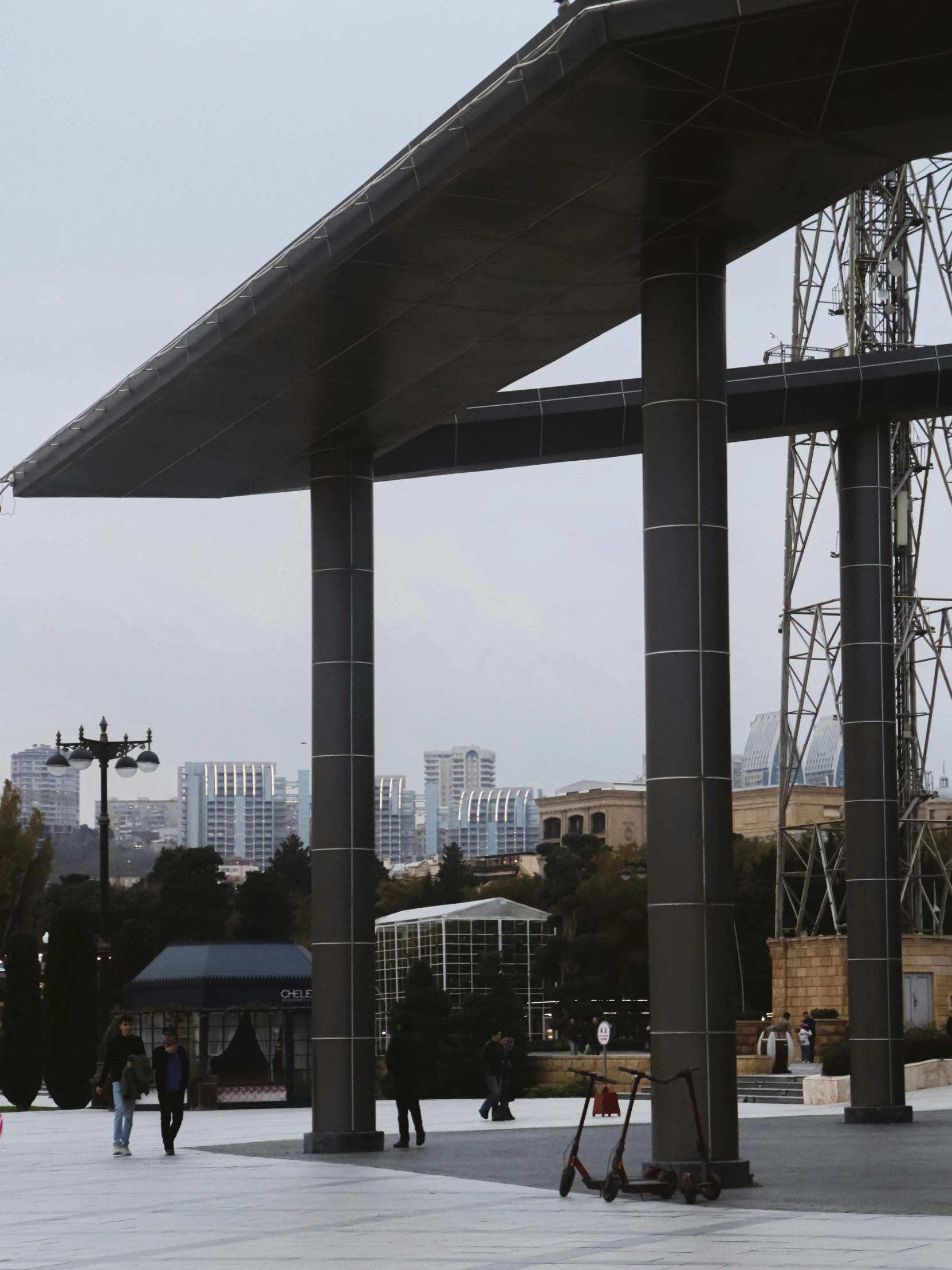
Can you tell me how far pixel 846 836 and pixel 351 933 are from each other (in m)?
7.42

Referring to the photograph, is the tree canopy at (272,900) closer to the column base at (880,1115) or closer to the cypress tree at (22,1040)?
the cypress tree at (22,1040)

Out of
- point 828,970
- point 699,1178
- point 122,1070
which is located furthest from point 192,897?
point 699,1178

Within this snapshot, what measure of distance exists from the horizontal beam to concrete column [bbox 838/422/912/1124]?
1720 mm

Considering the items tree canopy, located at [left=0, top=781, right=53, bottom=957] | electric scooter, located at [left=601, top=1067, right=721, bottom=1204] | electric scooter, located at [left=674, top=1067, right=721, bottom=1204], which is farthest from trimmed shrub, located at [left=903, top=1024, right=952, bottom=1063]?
tree canopy, located at [left=0, top=781, right=53, bottom=957]

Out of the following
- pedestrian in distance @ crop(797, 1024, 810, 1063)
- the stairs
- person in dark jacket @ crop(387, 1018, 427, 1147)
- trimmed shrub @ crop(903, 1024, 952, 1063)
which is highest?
person in dark jacket @ crop(387, 1018, 427, 1147)

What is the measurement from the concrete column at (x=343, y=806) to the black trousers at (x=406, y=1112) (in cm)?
54

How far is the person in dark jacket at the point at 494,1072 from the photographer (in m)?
28.2

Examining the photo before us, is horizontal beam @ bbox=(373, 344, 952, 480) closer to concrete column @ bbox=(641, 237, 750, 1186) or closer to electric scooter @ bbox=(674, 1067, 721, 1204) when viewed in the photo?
concrete column @ bbox=(641, 237, 750, 1186)

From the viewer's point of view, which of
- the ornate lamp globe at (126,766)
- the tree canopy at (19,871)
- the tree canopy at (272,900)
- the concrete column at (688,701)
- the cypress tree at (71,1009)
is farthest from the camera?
the tree canopy at (272,900)

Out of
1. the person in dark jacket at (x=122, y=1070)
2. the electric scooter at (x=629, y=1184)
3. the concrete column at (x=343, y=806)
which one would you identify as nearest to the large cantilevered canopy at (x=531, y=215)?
the concrete column at (x=343, y=806)

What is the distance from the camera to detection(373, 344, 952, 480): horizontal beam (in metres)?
21.8

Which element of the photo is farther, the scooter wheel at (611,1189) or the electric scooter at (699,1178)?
the scooter wheel at (611,1189)

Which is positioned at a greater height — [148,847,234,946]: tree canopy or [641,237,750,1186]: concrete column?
[641,237,750,1186]: concrete column

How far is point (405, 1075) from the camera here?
2177 cm
